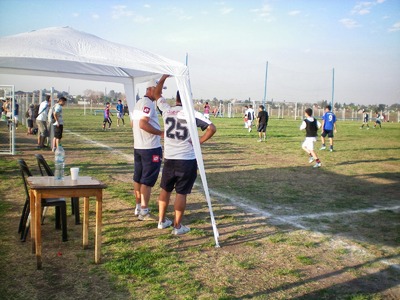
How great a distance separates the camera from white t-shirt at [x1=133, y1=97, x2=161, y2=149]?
19.8 feet

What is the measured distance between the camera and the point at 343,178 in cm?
1107

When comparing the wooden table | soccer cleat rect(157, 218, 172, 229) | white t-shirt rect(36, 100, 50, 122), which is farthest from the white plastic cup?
white t-shirt rect(36, 100, 50, 122)

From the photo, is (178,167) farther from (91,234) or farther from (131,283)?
(131,283)

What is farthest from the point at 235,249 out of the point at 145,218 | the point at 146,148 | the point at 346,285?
the point at 146,148

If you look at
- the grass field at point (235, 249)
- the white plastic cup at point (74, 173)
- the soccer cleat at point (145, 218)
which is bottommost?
the grass field at point (235, 249)

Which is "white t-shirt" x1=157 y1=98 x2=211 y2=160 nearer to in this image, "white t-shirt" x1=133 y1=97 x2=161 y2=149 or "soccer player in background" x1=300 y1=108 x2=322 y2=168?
"white t-shirt" x1=133 y1=97 x2=161 y2=149

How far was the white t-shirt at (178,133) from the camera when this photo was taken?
554 centimetres

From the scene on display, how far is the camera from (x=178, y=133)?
5559 mm

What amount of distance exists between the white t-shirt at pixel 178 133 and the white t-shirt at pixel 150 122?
0.50m

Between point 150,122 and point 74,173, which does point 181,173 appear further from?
point 74,173

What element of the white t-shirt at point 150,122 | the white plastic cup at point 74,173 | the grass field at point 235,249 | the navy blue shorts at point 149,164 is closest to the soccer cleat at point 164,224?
the grass field at point 235,249

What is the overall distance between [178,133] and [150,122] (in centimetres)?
70

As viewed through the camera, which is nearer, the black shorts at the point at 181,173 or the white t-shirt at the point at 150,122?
the black shorts at the point at 181,173

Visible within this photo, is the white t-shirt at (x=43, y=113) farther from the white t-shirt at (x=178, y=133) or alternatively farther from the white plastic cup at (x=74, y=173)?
the white plastic cup at (x=74, y=173)
